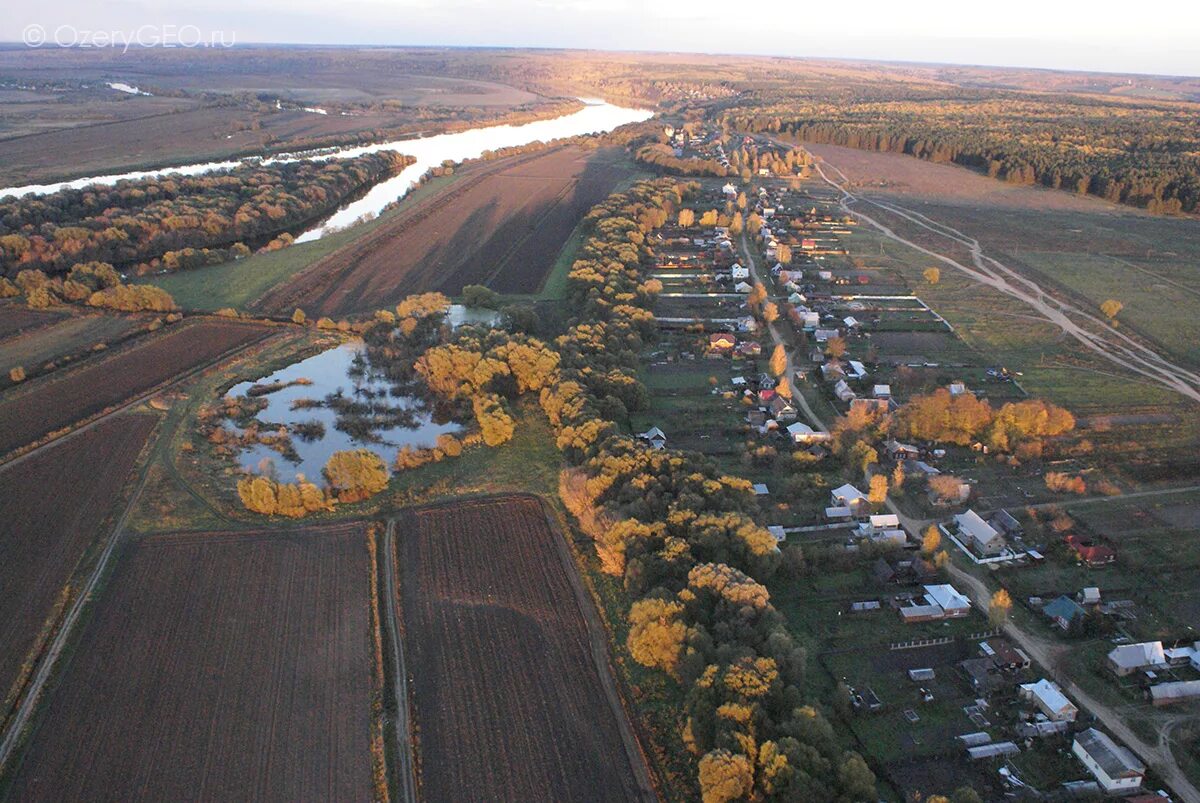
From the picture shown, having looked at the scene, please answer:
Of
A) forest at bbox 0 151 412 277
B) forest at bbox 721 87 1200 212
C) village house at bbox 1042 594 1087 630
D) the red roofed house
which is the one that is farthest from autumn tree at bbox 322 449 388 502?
forest at bbox 721 87 1200 212

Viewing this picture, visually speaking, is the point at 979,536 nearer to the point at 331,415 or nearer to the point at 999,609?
the point at 999,609

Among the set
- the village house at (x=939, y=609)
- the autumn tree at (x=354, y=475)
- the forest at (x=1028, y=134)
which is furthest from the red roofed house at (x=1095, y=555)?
the forest at (x=1028, y=134)

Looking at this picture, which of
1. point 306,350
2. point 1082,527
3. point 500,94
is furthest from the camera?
point 500,94

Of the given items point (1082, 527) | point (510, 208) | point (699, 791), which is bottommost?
point (699, 791)

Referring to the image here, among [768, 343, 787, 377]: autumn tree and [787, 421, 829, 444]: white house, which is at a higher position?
[768, 343, 787, 377]: autumn tree

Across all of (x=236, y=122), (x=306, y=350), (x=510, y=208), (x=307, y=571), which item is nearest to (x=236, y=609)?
(x=307, y=571)

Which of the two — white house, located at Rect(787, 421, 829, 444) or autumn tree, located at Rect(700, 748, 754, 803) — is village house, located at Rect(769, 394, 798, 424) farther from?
autumn tree, located at Rect(700, 748, 754, 803)

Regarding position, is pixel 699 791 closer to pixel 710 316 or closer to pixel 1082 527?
pixel 1082 527
